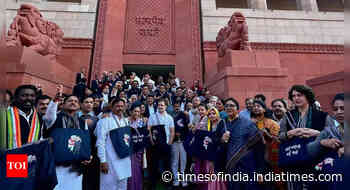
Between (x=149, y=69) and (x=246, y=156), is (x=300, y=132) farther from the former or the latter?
(x=149, y=69)

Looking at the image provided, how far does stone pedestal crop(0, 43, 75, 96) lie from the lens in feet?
20.1

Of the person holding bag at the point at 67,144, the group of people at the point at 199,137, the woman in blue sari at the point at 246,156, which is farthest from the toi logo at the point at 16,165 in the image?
the woman in blue sari at the point at 246,156

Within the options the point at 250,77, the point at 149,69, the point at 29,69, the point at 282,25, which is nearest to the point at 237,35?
the point at 250,77

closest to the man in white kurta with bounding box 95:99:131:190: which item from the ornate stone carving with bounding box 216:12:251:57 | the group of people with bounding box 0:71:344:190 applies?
the group of people with bounding box 0:71:344:190

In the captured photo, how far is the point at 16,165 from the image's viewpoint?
179 centimetres

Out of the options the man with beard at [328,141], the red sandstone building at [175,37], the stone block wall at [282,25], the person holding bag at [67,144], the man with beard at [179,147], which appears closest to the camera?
the man with beard at [328,141]

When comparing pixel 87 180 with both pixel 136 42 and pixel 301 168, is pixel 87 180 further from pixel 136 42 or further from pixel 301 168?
pixel 136 42

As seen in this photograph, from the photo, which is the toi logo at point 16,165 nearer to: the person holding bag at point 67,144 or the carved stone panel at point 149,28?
the person holding bag at point 67,144

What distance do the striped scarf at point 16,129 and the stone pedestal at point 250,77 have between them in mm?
5579

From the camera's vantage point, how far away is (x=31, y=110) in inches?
88.4

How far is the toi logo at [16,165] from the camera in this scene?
1.75 m

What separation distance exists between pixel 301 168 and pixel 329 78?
6.90 m

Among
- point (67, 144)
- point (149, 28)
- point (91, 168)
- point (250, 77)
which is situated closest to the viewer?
point (67, 144)

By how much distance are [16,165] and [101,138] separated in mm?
1288
